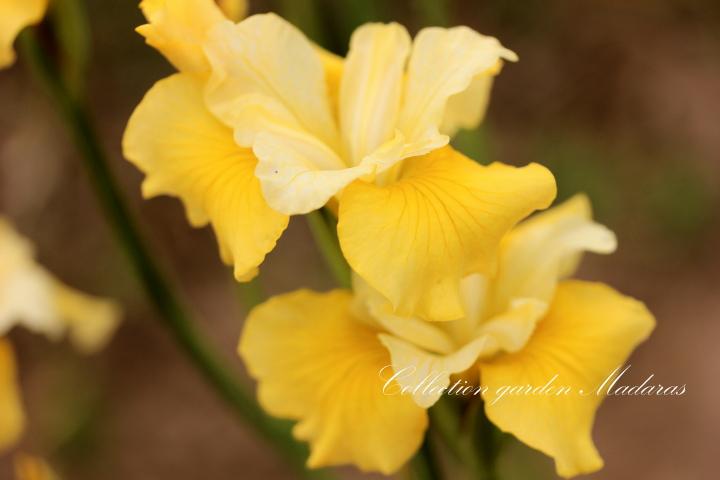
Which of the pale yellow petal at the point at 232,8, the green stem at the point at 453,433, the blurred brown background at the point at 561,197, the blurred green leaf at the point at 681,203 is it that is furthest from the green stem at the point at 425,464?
the blurred green leaf at the point at 681,203

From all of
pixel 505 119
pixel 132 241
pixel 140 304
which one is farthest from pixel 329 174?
pixel 505 119

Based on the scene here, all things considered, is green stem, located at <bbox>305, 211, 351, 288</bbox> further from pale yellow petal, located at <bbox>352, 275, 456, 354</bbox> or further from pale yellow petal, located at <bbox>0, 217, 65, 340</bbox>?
pale yellow petal, located at <bbox>0, 217, 65, 340</bbox>

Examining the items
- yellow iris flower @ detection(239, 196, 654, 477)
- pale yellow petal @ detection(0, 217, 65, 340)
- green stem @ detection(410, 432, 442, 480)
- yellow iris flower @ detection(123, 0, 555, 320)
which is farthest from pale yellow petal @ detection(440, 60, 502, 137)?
pale yellow petal @ detection(0, 217, 65, 340)

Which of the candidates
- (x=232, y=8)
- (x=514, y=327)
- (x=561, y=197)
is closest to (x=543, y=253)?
(x=514, y=327)

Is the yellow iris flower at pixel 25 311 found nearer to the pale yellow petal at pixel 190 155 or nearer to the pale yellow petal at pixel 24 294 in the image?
the pale yellow petal at pixel 24 294

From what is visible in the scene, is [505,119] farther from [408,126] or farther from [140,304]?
[408,126]

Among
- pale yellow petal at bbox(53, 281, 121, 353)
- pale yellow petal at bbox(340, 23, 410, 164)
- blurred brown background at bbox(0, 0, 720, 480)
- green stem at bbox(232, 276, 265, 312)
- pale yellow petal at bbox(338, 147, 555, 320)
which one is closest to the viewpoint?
pale yellow petal at bbox(338, 147, 555, 320)
